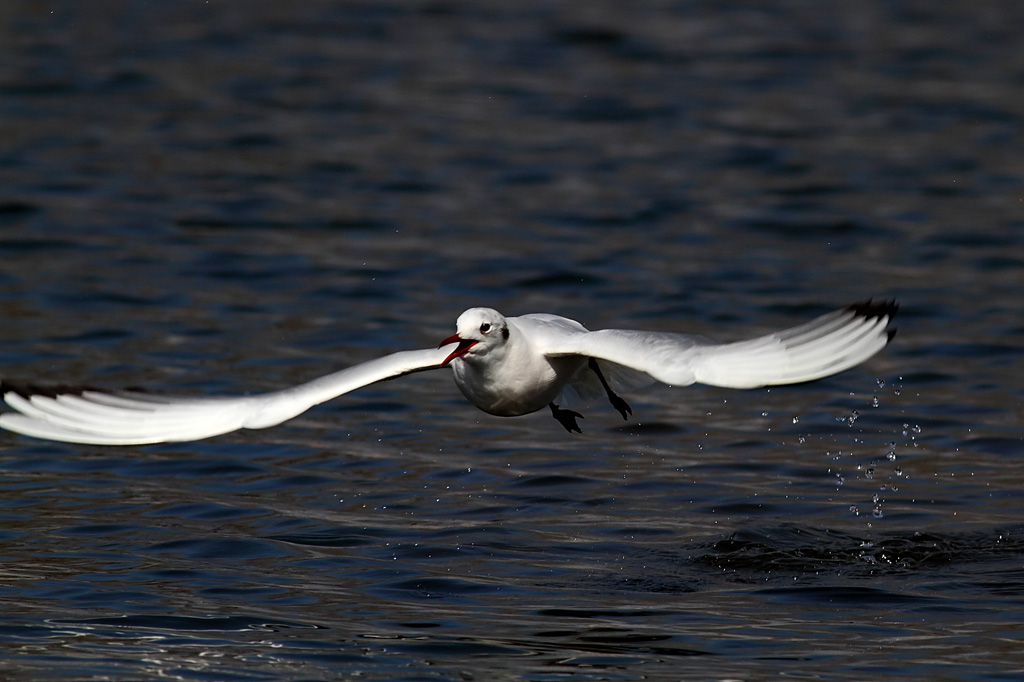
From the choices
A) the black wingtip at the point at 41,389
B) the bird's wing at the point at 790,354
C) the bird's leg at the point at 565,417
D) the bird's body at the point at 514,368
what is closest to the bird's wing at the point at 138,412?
the black wingtip at the point at 41,389

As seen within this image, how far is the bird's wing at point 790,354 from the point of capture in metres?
7.09

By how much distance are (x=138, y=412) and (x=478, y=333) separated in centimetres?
160

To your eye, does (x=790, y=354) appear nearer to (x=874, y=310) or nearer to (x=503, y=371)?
(x=874, y=310)

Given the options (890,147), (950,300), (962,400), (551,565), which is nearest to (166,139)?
(890,147)

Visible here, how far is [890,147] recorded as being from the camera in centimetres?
2034

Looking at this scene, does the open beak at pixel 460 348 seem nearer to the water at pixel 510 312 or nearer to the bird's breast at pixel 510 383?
the bird's breast at pixel 510 383

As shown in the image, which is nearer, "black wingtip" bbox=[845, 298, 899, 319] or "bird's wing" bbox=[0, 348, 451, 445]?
"black wingtip" bbox=[845, 298, 899, 319]

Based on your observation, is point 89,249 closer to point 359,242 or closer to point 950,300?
point 359,242

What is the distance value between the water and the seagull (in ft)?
3.02

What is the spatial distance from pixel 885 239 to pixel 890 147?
376 centimetres

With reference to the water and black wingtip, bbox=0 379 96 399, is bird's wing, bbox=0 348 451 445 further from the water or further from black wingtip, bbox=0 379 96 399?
the water

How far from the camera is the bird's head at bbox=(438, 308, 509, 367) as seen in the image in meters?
8.02

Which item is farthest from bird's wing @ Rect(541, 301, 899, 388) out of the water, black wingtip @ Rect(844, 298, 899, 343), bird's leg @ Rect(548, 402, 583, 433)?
bird's leg @ Rect(548, 402, 583, 433)

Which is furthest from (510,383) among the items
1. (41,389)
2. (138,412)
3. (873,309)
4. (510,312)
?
(510,312)
